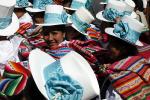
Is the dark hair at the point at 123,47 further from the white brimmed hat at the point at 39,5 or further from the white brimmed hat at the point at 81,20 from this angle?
the white brimmed hat at the point at 39,5

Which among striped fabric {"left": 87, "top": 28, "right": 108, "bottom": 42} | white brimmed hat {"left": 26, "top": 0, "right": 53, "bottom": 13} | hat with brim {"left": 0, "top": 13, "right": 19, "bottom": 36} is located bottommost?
striped fabric {"left": 87, "top": 28, "right": 108, "bottom": 42}

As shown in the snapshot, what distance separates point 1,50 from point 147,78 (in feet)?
4.48

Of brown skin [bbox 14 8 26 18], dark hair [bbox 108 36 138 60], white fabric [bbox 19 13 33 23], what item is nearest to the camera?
dark hair [bbox 108 36 138 60]

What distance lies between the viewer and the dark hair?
12.6 ft

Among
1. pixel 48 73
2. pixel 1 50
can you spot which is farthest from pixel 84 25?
pixel 48 73

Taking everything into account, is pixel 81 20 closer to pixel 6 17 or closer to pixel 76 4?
pixel 76 4

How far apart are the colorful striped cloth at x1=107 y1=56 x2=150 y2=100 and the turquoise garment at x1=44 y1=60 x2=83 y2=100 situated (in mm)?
647

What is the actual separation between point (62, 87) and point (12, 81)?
33 centimetres

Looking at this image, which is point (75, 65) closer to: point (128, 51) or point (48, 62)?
point (48, 62)

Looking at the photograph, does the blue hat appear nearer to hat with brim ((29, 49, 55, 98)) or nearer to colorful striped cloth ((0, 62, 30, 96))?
hat with brim ((29, 49, 55, 98))

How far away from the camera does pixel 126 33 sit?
13.2ft

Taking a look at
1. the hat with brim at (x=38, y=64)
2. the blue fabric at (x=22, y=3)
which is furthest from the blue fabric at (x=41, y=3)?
the hat with brim at (x=38, y=64)

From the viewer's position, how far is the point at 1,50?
3.86 meters

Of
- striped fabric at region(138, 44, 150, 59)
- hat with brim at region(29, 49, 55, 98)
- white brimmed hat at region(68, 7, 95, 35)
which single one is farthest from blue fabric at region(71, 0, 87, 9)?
hat with brim at region(29, 49, 55, 98)
